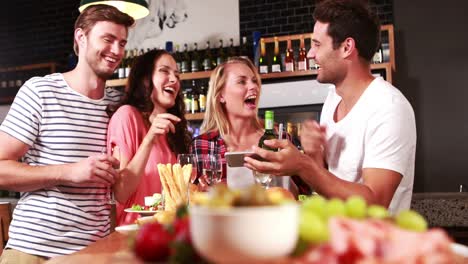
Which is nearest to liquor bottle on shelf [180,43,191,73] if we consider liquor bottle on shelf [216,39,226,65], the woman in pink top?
liquor bottle on shelf [216,39,226,65]

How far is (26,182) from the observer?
191cm

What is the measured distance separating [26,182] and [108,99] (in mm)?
553

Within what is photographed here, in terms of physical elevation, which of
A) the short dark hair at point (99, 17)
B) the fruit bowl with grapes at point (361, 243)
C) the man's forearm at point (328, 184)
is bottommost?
the man's forearm at point (328, 184)

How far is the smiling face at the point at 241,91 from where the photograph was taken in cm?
309

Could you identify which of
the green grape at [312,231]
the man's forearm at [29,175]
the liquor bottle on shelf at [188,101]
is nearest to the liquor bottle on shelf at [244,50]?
the liquor bottle on shelf at [188,101]

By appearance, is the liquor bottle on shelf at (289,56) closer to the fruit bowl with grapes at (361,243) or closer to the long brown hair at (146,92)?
the long brown hair at (146,92)

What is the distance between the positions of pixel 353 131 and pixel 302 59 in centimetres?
306

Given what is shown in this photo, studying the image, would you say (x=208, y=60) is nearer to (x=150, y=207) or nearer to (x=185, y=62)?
(x=185, y=62)

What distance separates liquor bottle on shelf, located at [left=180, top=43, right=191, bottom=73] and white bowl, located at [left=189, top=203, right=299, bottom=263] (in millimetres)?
4910

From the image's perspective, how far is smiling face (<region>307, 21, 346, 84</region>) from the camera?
2.06 meters

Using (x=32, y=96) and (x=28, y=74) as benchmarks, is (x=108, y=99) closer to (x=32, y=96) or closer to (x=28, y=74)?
(x=32, y=96)

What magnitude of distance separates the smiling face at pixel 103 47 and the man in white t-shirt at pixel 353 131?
856 mm

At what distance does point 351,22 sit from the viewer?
205 centimetres

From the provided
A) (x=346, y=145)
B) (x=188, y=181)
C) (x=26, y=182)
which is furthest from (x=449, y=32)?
(x=26, y=182)
